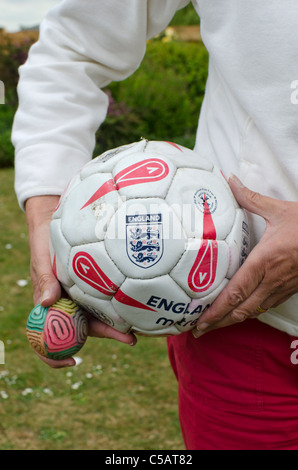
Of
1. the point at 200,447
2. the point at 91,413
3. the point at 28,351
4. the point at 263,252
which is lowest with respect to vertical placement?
the point at 28,351

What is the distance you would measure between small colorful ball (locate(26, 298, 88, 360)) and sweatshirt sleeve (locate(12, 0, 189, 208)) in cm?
42

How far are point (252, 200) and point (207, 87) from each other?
1.70ft

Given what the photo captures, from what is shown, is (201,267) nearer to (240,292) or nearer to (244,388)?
(240,292)

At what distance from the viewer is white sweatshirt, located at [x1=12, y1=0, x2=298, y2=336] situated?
4.81ft

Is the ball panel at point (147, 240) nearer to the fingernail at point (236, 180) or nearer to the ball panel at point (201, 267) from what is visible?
the ball panel at point (201, 267)

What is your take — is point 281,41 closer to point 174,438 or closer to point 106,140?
point 174,438

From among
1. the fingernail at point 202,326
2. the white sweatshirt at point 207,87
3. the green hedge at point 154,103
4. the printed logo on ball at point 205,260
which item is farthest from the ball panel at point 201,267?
the green hedge at point 154,103

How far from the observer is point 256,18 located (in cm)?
147

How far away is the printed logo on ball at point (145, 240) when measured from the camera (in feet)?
4.73

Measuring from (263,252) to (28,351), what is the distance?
3.53 meters

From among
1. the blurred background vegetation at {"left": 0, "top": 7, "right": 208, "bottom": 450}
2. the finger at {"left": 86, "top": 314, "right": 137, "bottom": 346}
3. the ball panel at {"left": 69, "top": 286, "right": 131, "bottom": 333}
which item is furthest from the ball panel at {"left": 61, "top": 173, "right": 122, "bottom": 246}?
the blurred background vegetation at {"left": 0, "top": 7, "right": 208, "bottom": 450}

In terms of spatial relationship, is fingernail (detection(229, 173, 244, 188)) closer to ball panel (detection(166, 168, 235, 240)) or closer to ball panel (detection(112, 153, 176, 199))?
ball panel (detection(166, 168, 235, 240))

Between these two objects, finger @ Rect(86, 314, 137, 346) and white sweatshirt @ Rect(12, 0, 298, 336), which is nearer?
white sweatshirt @ Rect(12, 0, 298, 336)
